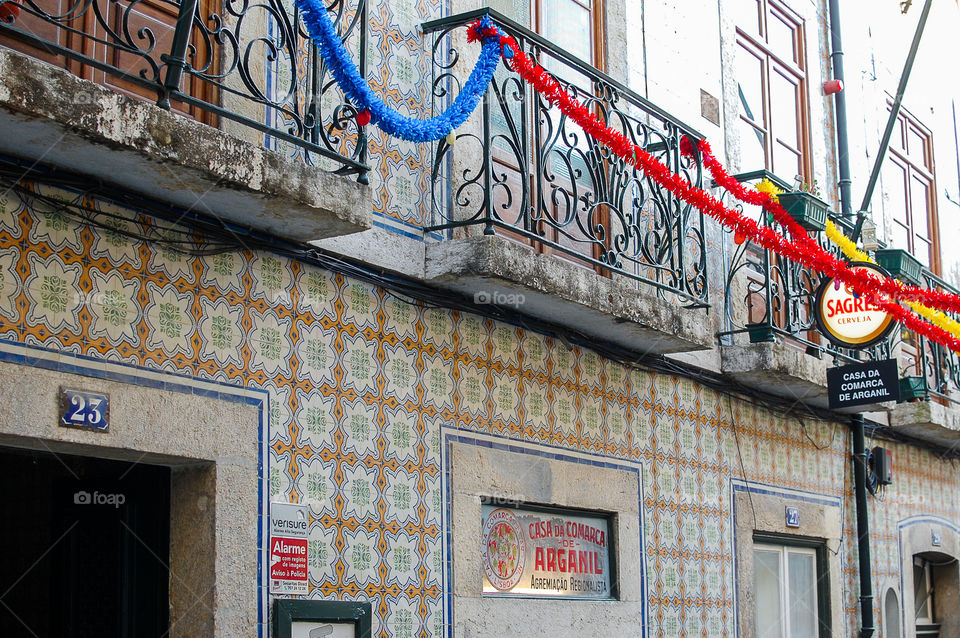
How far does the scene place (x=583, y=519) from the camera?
7211mm

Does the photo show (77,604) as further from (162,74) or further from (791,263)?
(791,263)

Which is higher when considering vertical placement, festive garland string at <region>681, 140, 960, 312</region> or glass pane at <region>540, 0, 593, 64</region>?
glass pane at <region>540, 0, 593, 64</region>

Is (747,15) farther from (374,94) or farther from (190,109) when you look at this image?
(190,109)

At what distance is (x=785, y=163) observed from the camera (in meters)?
10.4

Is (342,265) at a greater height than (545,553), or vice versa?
(342,265)

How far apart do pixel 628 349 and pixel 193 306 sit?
3.19m

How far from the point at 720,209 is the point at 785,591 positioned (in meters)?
3.07

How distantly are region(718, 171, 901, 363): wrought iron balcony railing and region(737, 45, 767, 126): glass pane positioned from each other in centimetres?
70

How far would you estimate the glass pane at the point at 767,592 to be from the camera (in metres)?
8.88

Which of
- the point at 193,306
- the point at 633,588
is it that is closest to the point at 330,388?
the point at 193,306

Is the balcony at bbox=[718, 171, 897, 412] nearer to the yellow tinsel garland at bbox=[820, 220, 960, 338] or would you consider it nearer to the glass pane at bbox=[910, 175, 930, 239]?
the yellow tinsel garland at bbox=[820, 220, 960, 338]

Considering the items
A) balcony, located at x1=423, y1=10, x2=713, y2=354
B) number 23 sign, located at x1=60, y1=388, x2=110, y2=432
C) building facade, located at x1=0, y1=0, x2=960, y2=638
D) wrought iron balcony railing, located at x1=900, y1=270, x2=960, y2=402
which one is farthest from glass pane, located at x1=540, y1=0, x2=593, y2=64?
number 23 sign, located at x1=60, y1=388, x2=110, y2=432

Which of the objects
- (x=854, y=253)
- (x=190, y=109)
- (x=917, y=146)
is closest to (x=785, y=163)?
(x=854, y=253)

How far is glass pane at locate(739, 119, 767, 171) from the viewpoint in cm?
979
